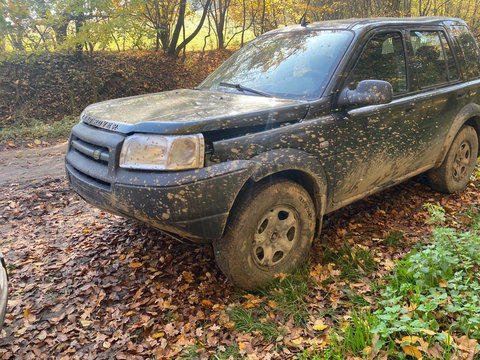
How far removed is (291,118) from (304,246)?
109cm

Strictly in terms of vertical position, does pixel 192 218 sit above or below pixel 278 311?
above

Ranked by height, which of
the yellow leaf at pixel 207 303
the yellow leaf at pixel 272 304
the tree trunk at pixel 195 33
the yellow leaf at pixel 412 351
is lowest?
the yellow leaf at pixel 207 303

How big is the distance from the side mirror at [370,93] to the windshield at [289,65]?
26cm

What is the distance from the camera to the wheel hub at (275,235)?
306 centimetres

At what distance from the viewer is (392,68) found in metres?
3.92

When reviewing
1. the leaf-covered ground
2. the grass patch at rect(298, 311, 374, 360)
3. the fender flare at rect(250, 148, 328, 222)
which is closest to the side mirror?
the fender flare at rect(250, 148, 328, 222)

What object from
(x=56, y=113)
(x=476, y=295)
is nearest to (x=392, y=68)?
(x=476, y=295)

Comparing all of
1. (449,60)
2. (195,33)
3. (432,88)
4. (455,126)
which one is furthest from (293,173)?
Result: (195,33)

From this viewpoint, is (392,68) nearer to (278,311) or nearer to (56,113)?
(278,311)

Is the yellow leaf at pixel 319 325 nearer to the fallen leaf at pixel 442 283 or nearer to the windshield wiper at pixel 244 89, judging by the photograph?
the fallen leaf at pixel 442 283

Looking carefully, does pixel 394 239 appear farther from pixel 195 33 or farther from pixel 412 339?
pixel 195 33

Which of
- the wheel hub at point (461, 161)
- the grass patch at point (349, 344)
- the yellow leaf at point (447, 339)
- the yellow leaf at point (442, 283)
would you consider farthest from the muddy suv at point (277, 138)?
the yellow leaf at point (447, 339)

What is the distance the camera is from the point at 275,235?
3.16 metres

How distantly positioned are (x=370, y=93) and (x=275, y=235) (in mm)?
1360
